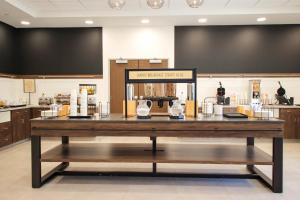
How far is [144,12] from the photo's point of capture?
681 centimetres

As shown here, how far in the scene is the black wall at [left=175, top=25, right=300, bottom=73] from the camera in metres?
7.74

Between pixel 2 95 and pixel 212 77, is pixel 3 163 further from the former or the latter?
pixel 212 77

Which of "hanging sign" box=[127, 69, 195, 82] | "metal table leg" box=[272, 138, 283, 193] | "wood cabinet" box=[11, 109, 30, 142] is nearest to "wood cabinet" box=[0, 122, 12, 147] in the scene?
"wood cabinet" box=[11, 109, 30, 142]

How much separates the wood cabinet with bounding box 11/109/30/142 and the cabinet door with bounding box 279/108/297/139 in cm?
660

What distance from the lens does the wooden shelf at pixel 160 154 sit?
3668 millimetres

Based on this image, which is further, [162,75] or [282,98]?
[282,98]

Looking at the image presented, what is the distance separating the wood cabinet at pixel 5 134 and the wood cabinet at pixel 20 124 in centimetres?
16

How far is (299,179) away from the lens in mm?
4164

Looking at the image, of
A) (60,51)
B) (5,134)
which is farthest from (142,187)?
(60,51)

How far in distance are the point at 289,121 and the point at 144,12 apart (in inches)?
182

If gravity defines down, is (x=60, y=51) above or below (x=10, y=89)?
above

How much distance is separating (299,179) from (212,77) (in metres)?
4.18

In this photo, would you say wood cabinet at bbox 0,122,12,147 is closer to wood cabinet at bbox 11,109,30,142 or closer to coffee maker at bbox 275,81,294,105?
wood cabinet at bbox 11,109,30,142

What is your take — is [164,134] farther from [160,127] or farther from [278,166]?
[278,166]
